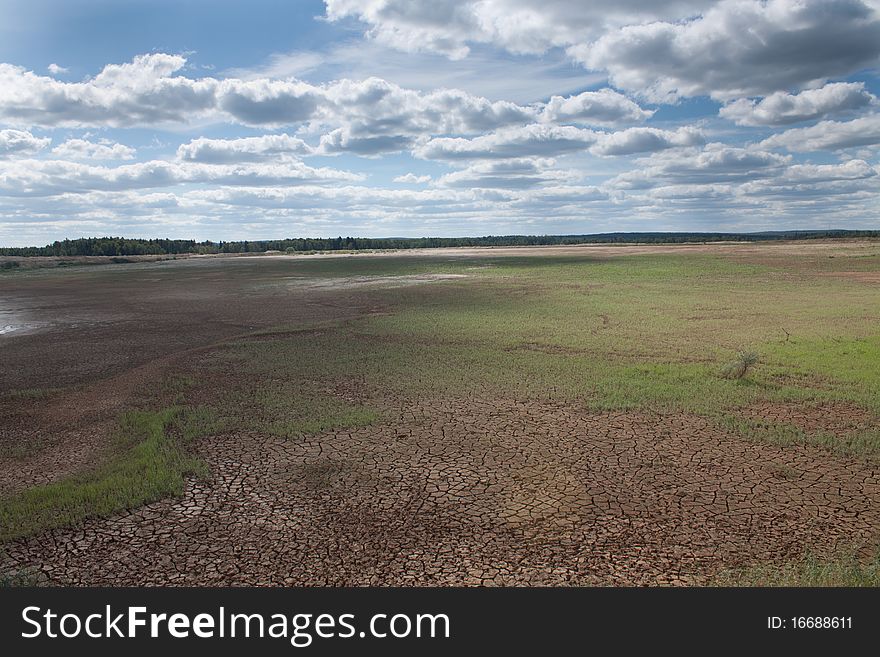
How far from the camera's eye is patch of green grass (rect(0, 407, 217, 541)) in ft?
26.7

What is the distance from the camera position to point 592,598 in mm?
5844

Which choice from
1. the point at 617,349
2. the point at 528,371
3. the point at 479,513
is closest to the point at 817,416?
the point at 528,371

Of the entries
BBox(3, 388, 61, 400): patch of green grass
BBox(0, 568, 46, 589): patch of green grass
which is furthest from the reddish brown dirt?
BBox(3, 388, 61, 400): patch of green grass

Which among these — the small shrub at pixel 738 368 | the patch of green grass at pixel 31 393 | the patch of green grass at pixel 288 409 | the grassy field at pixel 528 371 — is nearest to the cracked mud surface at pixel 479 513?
the patch of green grass at pixel 288 409

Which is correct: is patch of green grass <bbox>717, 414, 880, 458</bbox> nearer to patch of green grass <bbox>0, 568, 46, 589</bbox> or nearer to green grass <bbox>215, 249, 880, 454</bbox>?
green grass <bbox>215, 249, 880, 454</bbox>

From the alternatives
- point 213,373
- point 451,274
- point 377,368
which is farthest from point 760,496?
point 451,274

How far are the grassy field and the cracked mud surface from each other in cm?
65

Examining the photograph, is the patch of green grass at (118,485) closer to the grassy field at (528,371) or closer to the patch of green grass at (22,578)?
the grassy field at (528,371)

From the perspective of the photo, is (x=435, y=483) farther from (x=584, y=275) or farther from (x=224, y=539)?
(x=584, y=275)

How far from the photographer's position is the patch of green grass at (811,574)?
6.16 meters

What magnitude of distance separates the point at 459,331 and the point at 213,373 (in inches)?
357

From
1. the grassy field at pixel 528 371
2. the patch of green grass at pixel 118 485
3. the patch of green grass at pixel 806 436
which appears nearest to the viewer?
the patch of green grass at pixel 118 485

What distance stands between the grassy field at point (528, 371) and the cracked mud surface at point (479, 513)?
0.65 m

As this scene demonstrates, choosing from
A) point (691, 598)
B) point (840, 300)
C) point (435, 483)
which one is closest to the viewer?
point (691, 598)
